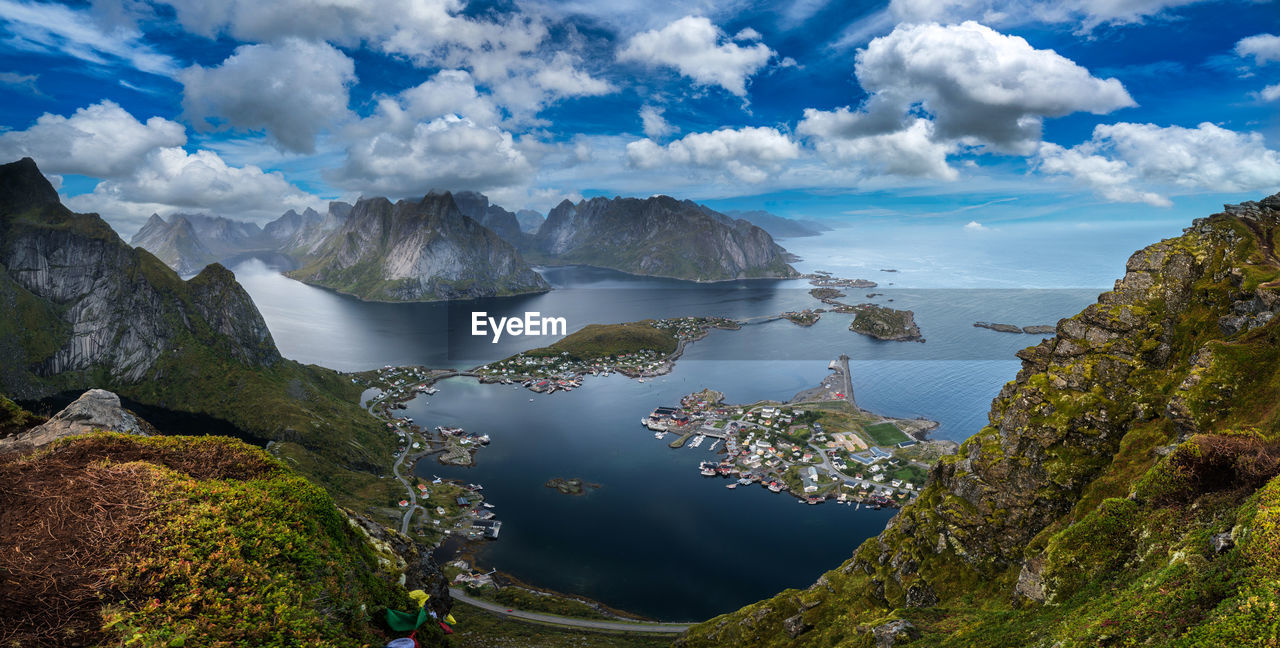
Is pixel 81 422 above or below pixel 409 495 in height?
above

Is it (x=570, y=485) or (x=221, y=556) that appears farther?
(x=570, y=485)

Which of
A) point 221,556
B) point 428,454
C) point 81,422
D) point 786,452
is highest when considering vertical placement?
point 81,422

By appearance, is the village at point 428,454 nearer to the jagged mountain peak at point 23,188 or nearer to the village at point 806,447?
the village at point 806,447

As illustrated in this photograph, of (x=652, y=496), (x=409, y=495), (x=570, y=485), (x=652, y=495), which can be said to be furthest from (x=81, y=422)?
(x=652, y=495)

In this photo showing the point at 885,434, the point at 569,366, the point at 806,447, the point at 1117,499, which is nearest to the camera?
the point at 1117,499

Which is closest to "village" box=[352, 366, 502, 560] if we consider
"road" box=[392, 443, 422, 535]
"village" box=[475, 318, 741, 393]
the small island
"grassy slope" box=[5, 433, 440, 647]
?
"road" box=[392, 443, 422, 535]

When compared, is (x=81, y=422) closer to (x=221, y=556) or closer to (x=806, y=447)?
(x=221, y=556)

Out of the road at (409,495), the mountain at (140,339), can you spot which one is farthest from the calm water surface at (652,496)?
the mountain at (140,339)
